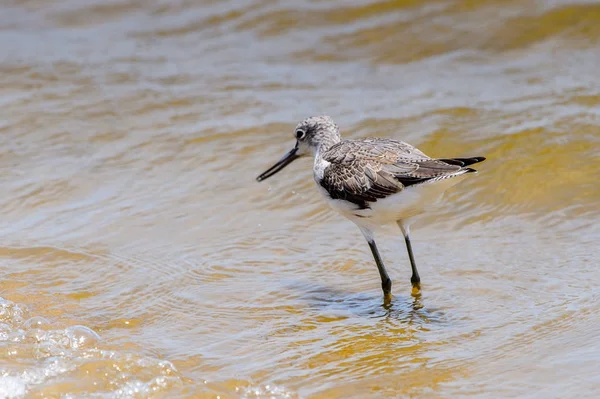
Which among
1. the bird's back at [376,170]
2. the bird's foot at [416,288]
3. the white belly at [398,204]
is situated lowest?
the bird's foot at [416,288]

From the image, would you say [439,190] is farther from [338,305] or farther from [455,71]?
[455,71]

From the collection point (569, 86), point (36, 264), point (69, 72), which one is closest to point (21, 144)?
point (69, 72)

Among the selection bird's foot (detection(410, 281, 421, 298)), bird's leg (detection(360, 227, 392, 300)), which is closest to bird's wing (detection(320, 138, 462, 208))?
bird's leg (detection(360, 227, 392, 300))

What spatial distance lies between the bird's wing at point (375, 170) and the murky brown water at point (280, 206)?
0.79 metres

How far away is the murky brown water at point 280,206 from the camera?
5.24 metres

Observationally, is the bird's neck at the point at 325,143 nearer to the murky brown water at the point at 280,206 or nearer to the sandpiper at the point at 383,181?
the sandpiper at the point at 383,181

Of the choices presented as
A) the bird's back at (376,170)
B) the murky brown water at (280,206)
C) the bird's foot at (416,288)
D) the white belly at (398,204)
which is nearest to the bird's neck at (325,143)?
the bird's back at (376,170)

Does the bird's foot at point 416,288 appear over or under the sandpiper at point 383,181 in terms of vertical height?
under

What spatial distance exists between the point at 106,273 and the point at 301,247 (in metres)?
1.53

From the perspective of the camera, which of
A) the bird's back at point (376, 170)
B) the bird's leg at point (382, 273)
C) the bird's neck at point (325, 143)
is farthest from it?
the bird's neck at point (325, 143)

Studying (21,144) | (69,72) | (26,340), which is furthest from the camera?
(69,72)

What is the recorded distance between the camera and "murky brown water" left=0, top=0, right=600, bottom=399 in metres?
5.24

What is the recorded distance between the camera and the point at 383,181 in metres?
6.09

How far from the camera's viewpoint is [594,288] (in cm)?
598
